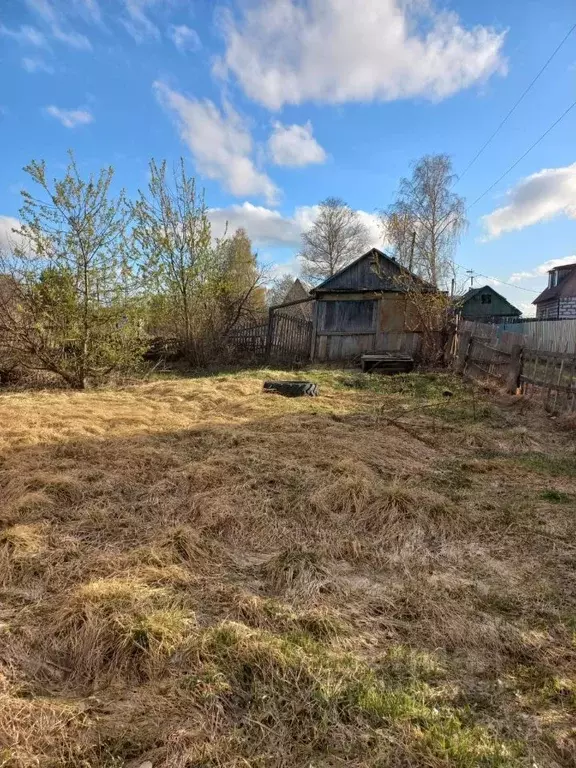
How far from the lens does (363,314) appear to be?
47.6ft

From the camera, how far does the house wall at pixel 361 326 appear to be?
14250 mm

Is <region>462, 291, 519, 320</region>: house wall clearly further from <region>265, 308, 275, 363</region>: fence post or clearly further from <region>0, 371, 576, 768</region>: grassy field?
<region>0, 371, 576, 768</region>: grassy field

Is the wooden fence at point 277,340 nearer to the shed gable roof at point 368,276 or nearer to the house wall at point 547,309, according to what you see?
the shed gable roof at point 368,276

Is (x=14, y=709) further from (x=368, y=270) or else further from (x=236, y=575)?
(x=368, y=270)

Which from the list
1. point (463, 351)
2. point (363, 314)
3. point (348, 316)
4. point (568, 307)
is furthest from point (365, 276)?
point (568, 307)

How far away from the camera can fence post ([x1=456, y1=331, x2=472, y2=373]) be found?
1156cm

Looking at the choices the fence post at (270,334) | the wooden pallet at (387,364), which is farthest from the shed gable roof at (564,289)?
the fence post at (270,334)

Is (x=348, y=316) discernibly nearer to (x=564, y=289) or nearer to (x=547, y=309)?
(x=564, y=289)

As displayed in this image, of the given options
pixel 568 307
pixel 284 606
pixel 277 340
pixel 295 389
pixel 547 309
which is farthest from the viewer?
pixel 547 309

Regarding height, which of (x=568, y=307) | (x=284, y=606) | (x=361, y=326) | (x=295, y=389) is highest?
(x=568, y=307)

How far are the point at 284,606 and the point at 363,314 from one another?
13.0 m

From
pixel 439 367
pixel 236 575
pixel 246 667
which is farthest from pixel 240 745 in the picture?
pixel 439 367

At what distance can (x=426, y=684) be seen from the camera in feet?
5.58

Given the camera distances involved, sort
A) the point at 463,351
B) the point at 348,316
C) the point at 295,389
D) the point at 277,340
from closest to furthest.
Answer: the point at 295,389 → the point at 463,351 → the point at 348,316 → the point at 277,340
